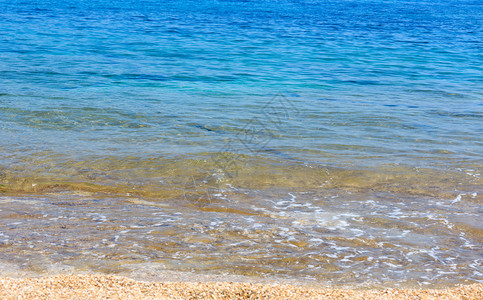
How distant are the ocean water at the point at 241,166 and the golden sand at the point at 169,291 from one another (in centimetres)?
25

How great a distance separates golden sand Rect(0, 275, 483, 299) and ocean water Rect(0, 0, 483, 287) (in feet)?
0.81

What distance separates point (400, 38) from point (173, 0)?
22315mm

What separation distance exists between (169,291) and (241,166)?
3370 millimetres

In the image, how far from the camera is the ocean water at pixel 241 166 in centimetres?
409

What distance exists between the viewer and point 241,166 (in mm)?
6605

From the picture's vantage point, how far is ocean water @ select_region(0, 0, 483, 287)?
4.09 meters

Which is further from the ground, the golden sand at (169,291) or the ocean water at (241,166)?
the golden sand at (169,291)

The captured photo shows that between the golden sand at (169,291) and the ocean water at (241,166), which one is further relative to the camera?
the ocean water at (241,166)

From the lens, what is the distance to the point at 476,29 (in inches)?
985

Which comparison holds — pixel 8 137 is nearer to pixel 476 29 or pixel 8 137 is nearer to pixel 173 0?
pixel 476 29

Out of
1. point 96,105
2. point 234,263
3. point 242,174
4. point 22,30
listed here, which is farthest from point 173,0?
point 234,263

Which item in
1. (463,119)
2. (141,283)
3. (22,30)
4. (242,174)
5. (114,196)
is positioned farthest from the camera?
(22,30)

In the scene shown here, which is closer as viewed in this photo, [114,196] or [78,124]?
[114,196]

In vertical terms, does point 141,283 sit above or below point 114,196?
above
